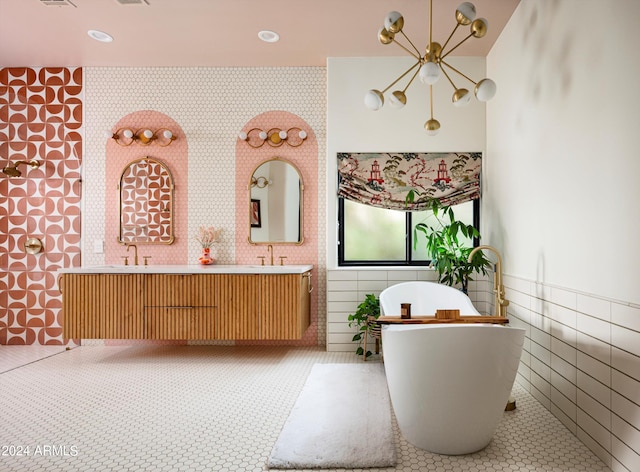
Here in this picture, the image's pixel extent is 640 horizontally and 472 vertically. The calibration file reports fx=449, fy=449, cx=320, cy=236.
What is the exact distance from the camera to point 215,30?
3857 millimetres

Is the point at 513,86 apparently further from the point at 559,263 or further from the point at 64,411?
the point at 64,411

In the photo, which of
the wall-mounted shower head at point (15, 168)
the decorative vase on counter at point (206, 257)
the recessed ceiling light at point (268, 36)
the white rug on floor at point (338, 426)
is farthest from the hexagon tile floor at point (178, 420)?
the recessed ceiling light at point (268, 36)

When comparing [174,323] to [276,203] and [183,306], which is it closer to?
[183,306]

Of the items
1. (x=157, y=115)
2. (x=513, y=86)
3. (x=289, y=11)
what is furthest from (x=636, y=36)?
(x=157, y=115)

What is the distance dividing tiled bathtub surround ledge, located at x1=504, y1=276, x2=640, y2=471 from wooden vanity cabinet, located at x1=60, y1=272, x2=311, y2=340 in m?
1.94

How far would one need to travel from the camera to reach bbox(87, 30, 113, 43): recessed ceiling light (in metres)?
3.92

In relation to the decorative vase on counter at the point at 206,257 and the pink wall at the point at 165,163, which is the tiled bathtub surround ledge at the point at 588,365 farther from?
the pink wall at the point at 165,163

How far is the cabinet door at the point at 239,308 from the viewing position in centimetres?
402

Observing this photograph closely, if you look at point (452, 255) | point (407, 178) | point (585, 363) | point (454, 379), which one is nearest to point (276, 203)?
point (407, 178)

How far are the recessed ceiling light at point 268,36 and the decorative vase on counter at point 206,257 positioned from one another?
6.84ft

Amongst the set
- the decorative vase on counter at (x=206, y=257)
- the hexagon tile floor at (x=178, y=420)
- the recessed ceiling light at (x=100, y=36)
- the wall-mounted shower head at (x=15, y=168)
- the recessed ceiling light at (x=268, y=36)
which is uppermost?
the recessed ceiling light at (x=100, y=36)

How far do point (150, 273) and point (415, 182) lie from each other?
8.70 ft

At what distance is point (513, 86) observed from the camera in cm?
361

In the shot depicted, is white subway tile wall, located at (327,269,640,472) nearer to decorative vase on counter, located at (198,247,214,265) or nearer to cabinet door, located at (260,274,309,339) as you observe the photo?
cabinet door, located at (260,274,309,339)
